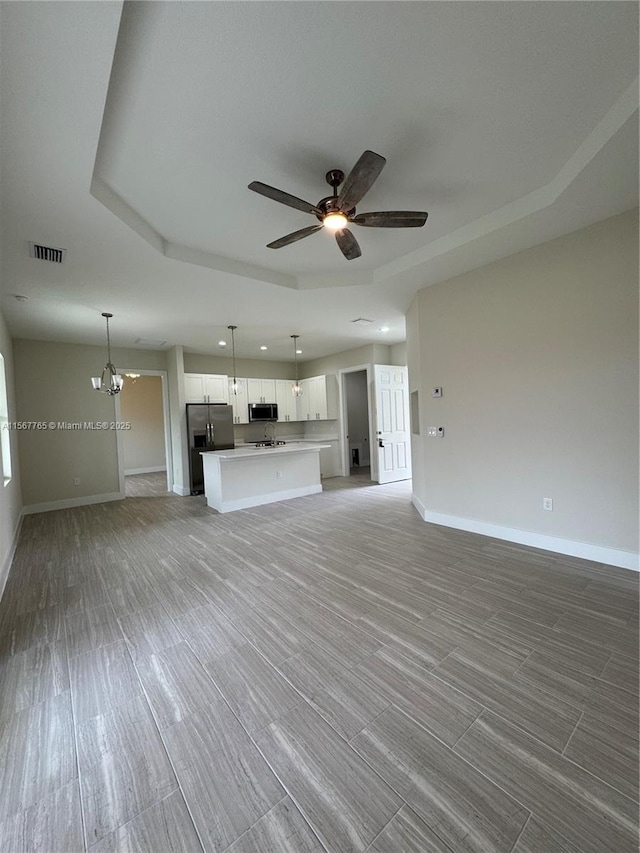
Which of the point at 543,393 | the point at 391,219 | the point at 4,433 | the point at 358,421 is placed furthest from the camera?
the point at 358,421

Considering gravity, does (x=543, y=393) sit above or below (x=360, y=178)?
below

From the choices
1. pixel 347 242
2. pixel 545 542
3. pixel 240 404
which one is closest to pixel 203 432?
pixel 240 404

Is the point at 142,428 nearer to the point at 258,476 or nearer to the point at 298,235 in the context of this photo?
the point at 258,476

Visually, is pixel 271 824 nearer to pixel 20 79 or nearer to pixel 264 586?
pixel 264 586

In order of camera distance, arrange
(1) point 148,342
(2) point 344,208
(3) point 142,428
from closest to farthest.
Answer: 1. (2) point 344,208
2. (1) point 148,342
3. (3) point 142,428

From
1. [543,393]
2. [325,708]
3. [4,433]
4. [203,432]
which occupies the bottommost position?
[325,708]

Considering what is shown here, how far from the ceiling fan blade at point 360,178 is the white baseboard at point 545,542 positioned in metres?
3.44

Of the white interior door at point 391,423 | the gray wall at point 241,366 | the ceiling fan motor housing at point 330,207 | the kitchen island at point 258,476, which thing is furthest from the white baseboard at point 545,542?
the gray wall at point 241,366

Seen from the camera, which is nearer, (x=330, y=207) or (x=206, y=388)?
(x=330, y=207)

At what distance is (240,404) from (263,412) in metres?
0.57

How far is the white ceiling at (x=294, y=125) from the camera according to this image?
4.70ft

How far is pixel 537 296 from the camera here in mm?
3252

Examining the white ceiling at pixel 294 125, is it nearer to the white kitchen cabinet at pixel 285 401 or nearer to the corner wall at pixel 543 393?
the corner wall at pixel 543 393

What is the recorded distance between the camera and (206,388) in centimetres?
730
